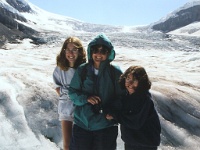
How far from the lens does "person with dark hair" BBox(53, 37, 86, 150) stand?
3.92 metres

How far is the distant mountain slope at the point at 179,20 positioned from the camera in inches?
4569

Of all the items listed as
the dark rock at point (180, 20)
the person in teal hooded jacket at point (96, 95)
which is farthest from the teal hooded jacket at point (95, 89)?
the dark rock at point (180, 20)

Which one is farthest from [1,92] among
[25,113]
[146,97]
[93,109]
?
[146,97]

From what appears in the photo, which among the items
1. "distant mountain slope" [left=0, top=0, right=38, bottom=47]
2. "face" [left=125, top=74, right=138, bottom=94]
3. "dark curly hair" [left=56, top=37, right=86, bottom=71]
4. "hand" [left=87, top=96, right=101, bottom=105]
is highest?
"dark curly hair" [left=56, top=37, right=86, bottom=71]

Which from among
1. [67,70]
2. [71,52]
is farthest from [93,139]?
[71,52]

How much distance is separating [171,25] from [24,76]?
11416cm

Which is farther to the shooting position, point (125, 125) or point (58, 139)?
point (58, 139)

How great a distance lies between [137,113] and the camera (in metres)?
3.36

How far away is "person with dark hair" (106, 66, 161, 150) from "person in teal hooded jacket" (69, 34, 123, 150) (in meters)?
0.15

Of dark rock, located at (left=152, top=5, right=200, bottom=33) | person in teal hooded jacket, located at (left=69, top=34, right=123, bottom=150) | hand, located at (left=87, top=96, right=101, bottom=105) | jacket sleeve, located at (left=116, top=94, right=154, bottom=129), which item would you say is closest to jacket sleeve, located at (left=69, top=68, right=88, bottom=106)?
person in teal hooded jacket, located at (left=69, top=34, right=123, bottom=150)

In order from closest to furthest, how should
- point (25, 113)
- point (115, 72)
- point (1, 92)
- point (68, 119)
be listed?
point (115, 72)
point (68, 119)
point (25, 113)
point (1, 92)

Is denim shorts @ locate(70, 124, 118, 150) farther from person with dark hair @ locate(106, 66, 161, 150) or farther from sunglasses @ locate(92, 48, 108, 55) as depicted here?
sunglasses @ locate(92, 48, 108, 55)

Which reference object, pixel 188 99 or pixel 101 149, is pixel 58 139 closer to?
pixel 101 149

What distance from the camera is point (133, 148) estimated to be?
348 cm
